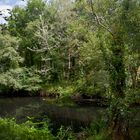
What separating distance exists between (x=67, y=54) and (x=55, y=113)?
14.8 m

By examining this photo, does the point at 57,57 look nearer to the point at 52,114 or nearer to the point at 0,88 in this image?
the point at 0,88

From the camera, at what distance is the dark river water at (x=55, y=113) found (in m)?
22.7

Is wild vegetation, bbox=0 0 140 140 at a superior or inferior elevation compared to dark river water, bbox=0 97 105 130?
superior

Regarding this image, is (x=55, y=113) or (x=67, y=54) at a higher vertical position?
(x=67, y=54)

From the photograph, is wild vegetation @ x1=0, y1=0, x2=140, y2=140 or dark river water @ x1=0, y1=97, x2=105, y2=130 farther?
dark river water @ x1=0, y1=97, x2=105, y2=130

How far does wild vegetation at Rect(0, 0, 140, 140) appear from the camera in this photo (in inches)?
534

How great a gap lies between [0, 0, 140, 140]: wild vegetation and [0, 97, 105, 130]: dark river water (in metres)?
2.26

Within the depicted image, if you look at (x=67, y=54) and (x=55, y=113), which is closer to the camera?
(x=55, y=113)

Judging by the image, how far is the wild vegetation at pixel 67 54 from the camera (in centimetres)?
1357

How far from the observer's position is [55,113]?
26547 mm

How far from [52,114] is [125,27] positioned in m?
14.1

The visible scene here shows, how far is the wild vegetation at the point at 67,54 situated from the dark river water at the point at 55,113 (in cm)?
226

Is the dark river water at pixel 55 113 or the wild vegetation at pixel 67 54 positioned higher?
the wild vegetation at pixel 67 54

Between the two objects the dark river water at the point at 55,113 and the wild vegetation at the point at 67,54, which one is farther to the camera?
the dark river water at the point at 55,113
